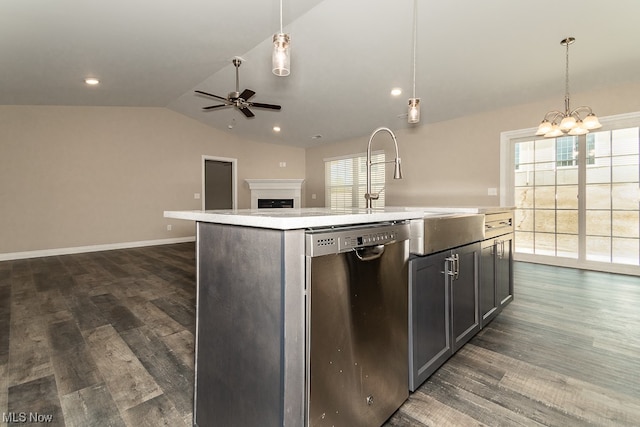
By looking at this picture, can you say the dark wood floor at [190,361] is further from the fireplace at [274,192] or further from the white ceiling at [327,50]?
the fireplace at [274,192]

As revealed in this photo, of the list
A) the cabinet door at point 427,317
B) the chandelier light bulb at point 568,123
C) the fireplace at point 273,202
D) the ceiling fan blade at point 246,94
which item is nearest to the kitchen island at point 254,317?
the cabinet door at point 427,317

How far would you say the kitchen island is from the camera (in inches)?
34.5

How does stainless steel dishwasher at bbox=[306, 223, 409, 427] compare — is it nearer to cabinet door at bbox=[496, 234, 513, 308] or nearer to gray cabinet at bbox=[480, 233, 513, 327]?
gray cabinet at bbox=[480, 233, 513, 327]

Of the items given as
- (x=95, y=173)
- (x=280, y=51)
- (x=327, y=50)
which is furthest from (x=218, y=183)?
(x=280, y=51)

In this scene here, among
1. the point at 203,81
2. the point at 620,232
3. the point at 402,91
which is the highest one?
the point at 203,81

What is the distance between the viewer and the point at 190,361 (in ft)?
5.91

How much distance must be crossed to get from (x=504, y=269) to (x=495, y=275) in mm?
252

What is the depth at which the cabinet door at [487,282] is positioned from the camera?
201 cm

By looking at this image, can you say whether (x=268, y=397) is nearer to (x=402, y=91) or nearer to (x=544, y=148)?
(x=402, y=91)

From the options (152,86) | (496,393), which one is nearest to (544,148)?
(496,393)

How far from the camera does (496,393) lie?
1.48 meters

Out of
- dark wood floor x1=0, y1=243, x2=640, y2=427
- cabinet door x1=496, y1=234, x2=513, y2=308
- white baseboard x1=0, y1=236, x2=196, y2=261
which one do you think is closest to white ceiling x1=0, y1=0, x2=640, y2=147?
cabinet door x1=496, y1=234, x2=513, y2=308

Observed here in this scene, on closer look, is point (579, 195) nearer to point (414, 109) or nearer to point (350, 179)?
point (414, 109)

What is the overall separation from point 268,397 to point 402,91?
455cm
